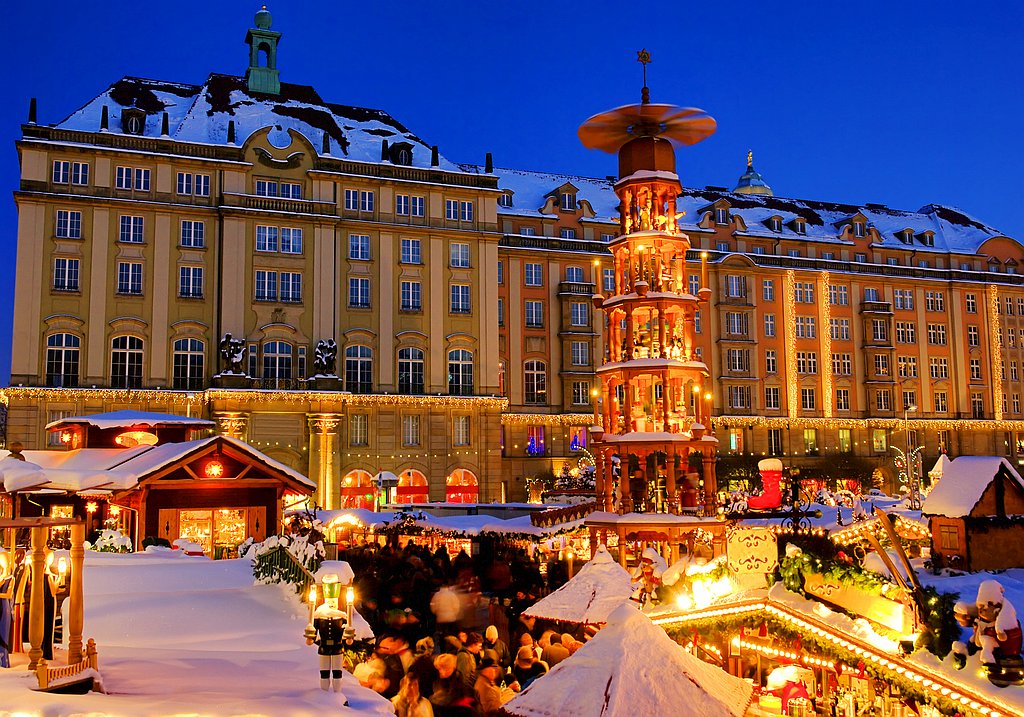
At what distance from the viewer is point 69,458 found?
31.7 metres

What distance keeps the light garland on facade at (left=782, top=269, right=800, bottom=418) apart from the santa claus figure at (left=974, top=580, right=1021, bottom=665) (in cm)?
5677

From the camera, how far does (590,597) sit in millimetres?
17438

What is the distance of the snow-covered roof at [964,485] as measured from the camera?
606 inches

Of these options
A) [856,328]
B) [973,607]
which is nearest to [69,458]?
[973,607]

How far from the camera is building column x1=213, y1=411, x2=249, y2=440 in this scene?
4803 cm

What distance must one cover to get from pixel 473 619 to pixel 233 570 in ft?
18.3

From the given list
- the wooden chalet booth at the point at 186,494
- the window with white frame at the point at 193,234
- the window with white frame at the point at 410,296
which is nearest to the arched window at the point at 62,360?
the window with white frame at the point at 193,234

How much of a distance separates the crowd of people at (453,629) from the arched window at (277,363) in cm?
2246

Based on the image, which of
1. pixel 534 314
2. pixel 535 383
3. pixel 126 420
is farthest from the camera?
pixel 534 314

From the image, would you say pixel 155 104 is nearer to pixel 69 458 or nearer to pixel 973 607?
pixel 69 458

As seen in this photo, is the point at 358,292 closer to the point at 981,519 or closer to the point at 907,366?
the point at 907,366

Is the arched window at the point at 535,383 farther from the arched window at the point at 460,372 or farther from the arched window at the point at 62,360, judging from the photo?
the arched window at the point at 62,360

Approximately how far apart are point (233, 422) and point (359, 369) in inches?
295

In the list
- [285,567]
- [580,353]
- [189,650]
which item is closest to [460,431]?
[580,353]
